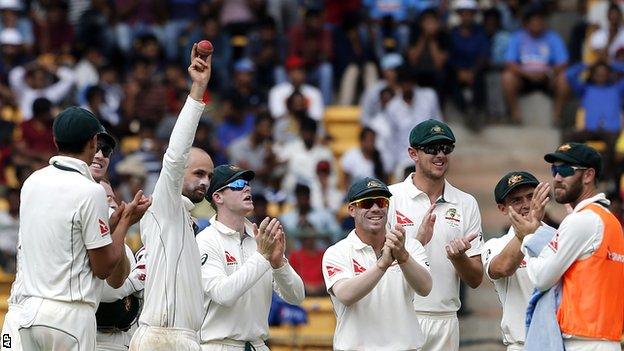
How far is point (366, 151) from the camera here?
18766mm

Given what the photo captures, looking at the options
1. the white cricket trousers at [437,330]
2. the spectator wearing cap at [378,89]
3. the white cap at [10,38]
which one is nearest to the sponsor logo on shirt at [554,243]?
the white cricket trousers at [437,330]

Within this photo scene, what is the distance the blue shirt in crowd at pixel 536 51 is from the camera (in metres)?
20.5

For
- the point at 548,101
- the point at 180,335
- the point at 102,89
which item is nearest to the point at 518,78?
the point at 548,101

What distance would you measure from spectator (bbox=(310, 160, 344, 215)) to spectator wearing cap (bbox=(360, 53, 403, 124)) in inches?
60.7

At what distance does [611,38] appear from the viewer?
2109 cm

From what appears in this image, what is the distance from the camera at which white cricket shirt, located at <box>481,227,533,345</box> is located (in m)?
10.9

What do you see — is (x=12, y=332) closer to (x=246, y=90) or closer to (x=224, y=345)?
(x=224, y=345)

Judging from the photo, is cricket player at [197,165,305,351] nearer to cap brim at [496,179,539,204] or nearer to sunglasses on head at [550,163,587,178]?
cap brim at [496,179,539,204]

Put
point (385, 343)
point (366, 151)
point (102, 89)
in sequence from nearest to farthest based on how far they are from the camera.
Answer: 1. point (385, 343)
2. point (366, 151)
3. point (102, 89)

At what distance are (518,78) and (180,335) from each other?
1104cm

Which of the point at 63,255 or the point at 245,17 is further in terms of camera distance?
the point at 245,17

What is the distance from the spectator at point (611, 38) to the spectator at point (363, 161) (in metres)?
3.81

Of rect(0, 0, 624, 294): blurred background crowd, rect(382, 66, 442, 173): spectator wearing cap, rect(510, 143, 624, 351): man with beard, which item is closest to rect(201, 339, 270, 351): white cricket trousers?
rect(510, 143, 624, 351): man with beard

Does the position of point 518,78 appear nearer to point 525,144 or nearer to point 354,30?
point 525,144
